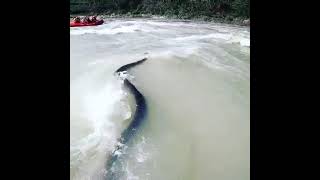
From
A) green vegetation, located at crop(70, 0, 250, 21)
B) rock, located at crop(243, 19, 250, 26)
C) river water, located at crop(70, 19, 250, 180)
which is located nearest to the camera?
river water, located at crop(70, 19, 250, 180)

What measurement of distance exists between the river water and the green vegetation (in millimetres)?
2859

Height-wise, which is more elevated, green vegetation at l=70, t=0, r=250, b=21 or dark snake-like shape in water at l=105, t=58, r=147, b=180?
green vegetation at l=70, t=0, r=250, b=21

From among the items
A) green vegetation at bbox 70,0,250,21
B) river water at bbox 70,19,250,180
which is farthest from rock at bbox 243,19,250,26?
river water at bbox 70,19,250,180

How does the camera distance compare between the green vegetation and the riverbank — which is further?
the green vegetation

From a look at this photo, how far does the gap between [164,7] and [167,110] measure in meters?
5.86

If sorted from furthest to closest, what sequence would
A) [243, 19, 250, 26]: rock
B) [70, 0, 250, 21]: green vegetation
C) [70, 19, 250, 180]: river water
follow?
[70, 0, 250, 21]: green vegetation < [243, 19, 250, 26]: rock < [70, 19, 250, 180]: river water

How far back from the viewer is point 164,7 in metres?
8.38

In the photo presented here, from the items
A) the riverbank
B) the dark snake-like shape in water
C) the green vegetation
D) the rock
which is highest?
the green vegetation

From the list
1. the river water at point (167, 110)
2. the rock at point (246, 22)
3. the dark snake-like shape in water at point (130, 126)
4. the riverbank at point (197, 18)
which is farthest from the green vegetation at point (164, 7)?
the dark snake-like shape in water at point (130, 126)

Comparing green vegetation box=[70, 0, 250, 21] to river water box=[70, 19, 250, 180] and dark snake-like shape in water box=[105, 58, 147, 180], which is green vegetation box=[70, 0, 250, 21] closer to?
river water box=[70, 19, 250, 180]

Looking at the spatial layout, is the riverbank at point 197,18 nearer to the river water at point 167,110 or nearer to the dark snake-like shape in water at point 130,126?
the river water at point 167,110

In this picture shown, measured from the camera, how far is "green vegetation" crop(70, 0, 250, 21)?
311 inches
